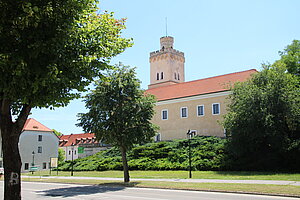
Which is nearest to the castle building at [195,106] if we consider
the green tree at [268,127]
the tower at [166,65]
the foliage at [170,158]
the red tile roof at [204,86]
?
the red tile roof at [204,86]

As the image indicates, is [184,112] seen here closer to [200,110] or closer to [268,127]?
→ [200,110]

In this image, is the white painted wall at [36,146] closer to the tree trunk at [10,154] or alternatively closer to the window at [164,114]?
the window at [164,114]

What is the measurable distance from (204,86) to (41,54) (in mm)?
40571

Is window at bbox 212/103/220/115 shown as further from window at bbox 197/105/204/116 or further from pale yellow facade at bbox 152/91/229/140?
window at bbox 197/105/204/116

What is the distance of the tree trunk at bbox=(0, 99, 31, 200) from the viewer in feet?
28.7

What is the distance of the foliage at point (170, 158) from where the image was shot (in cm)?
3075

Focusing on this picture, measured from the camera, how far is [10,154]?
352 inches

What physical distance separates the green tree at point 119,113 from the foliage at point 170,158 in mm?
8832

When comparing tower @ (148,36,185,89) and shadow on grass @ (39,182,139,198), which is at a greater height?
tower @ (148,36,185,89)

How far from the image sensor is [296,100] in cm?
2788

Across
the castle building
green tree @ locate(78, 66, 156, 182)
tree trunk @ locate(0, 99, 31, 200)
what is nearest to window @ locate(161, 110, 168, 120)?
the castle building

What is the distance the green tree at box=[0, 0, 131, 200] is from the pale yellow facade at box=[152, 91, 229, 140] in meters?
33.7

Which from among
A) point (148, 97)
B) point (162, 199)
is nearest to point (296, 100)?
point (148, 97)

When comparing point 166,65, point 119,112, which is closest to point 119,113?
point 119,112
